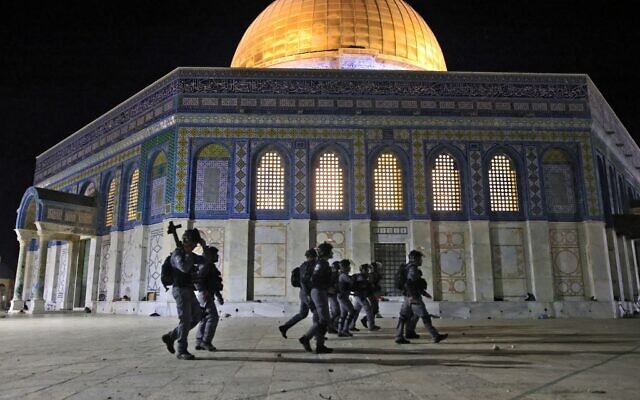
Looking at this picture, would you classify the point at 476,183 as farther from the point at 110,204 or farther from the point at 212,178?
the point at 110,204

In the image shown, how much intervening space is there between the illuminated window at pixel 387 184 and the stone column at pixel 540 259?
189 inches

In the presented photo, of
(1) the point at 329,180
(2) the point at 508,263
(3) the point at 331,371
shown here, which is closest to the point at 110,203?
(1) the point at 329,180

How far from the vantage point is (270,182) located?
1922 centimetres

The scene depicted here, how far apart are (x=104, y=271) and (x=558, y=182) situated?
62.4ft

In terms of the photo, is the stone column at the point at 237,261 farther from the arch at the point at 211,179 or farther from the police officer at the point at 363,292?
the police officer at the point at 363,292

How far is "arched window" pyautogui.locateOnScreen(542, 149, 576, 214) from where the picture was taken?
63.3 feet

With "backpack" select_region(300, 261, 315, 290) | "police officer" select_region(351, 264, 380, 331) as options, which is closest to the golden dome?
"police officer" select_region(351, 264, 380, 331)

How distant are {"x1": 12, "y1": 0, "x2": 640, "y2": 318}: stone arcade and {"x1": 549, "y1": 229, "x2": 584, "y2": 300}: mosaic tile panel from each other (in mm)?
51

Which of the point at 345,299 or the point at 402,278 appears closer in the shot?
the point at 402,278

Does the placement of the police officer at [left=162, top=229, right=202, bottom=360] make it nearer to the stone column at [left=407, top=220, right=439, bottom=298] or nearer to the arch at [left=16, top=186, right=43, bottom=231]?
the stone column at [left=407, top=220, right=439, bottom=298]

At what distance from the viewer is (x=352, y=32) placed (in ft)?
78.3

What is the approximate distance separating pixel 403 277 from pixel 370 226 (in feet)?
34.4

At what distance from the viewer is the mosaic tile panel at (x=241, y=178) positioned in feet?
61.5

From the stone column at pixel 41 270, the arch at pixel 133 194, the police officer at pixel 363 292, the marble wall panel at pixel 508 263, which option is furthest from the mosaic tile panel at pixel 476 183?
the stone column at pixel 41 270
